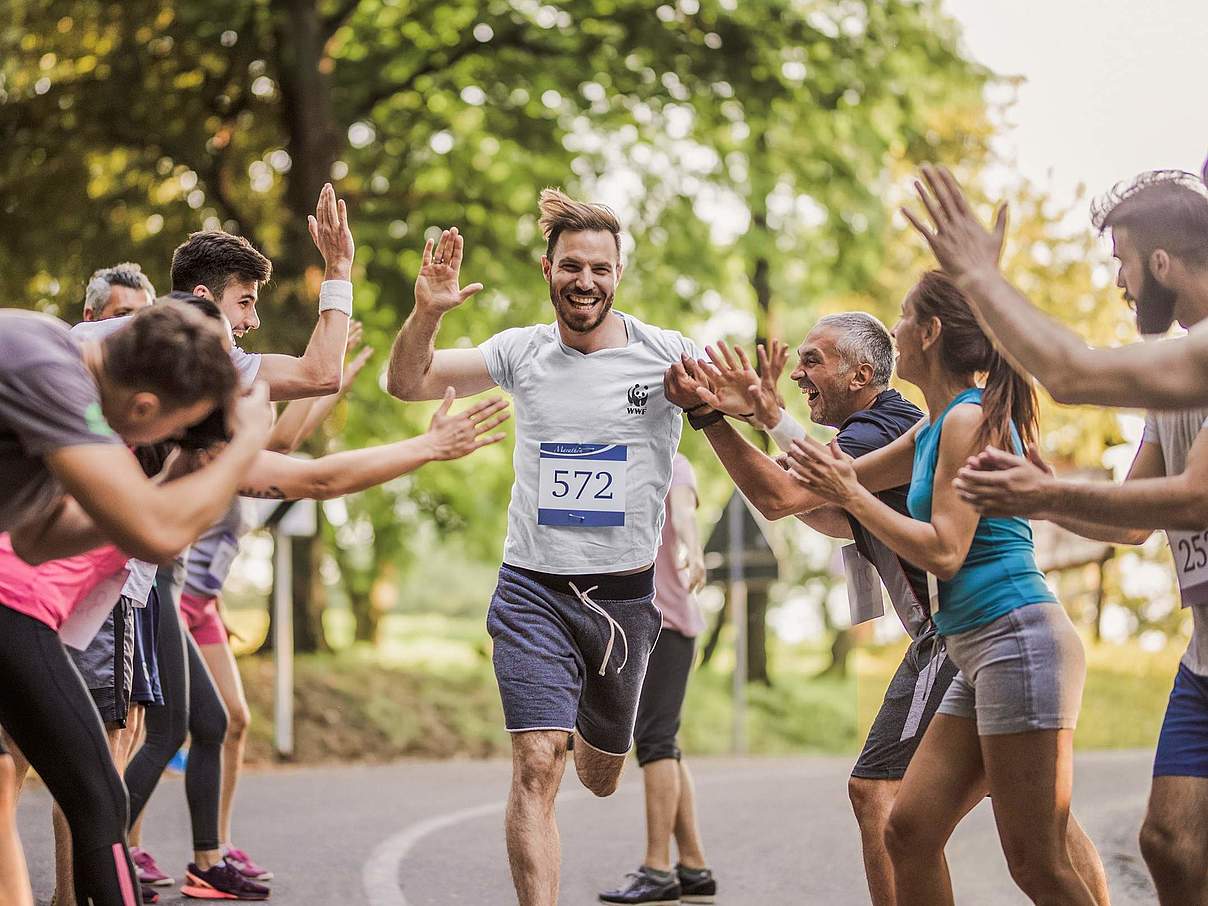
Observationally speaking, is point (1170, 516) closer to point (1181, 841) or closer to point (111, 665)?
point (1181, 841)

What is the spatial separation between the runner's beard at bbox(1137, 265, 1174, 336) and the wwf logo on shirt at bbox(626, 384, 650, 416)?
208 centimetres

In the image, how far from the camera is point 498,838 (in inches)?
382

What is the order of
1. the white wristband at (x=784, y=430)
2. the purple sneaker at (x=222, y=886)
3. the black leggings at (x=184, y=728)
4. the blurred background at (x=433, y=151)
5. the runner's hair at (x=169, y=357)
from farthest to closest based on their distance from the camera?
the blurred background at (x=433, y=151) < the purple sneaker at (x=222, y=886) < the black leggings at (x=184, y=728) < the white wristband at (x=784, y=430) < the runner's hair at (x=169, y=357)

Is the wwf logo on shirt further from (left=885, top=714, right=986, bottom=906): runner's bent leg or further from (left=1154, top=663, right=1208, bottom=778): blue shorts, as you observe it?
(left=1154, top=663, right=1208, bottom=778): blue shorts

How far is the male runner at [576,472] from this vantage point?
18.0 ft

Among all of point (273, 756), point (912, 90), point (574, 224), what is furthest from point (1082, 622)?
point (574, 224)

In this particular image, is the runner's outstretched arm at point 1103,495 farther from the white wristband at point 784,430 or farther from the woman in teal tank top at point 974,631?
the white wristband at point 784,430

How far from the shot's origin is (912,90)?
18734 mm

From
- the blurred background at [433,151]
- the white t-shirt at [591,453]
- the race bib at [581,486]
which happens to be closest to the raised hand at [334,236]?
the white t-shirt at [591,453]

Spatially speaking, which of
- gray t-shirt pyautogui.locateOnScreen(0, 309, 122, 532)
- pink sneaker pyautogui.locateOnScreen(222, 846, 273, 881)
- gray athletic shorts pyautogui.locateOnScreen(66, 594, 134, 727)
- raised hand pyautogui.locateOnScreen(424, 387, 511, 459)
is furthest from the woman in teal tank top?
pink sneaker pyautogui.locateOnScreen(222, 846, 273, 881)

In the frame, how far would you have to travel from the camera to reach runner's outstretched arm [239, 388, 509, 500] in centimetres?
474

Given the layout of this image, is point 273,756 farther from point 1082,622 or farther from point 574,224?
point 1082,622

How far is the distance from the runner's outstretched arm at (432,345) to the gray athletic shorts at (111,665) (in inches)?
51.6

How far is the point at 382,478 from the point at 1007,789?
2.01 meters
